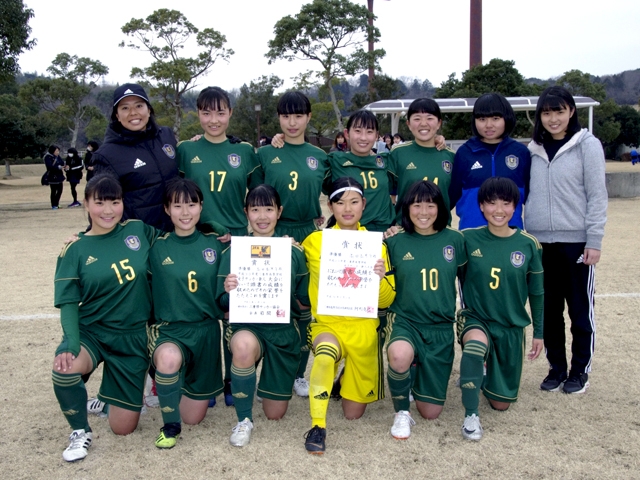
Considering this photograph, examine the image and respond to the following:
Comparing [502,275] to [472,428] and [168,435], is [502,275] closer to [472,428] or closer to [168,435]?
[472,428]

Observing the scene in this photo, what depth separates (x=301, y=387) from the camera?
4.25 metres

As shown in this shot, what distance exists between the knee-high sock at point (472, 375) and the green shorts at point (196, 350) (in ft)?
5.13

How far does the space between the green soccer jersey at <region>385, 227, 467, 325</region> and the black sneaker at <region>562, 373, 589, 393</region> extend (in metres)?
1.07

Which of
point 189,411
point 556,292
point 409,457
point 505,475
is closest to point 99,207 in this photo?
point 189,411

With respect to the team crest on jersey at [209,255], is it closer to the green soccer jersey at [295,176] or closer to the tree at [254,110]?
the green soccer jersey at [295,176]

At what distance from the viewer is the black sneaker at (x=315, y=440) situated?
10.8 feet

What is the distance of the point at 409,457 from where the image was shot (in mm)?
3225

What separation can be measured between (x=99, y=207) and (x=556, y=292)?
3.18 m

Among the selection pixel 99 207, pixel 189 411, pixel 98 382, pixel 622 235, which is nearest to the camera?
pixel 99 207

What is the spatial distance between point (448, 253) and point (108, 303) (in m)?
2.15

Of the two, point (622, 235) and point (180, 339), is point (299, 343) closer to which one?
point (180, 339)

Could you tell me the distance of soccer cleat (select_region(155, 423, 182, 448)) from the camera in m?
3.37

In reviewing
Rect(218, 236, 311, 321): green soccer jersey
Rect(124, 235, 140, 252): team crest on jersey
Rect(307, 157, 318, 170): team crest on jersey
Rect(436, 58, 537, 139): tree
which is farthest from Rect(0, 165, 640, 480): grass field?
Rect(436, 58, 537, 139): tree

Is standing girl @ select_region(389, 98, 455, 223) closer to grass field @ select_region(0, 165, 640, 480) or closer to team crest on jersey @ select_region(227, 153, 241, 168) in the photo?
team crest on jersey @ select_region(227, 153, 241, 168)
